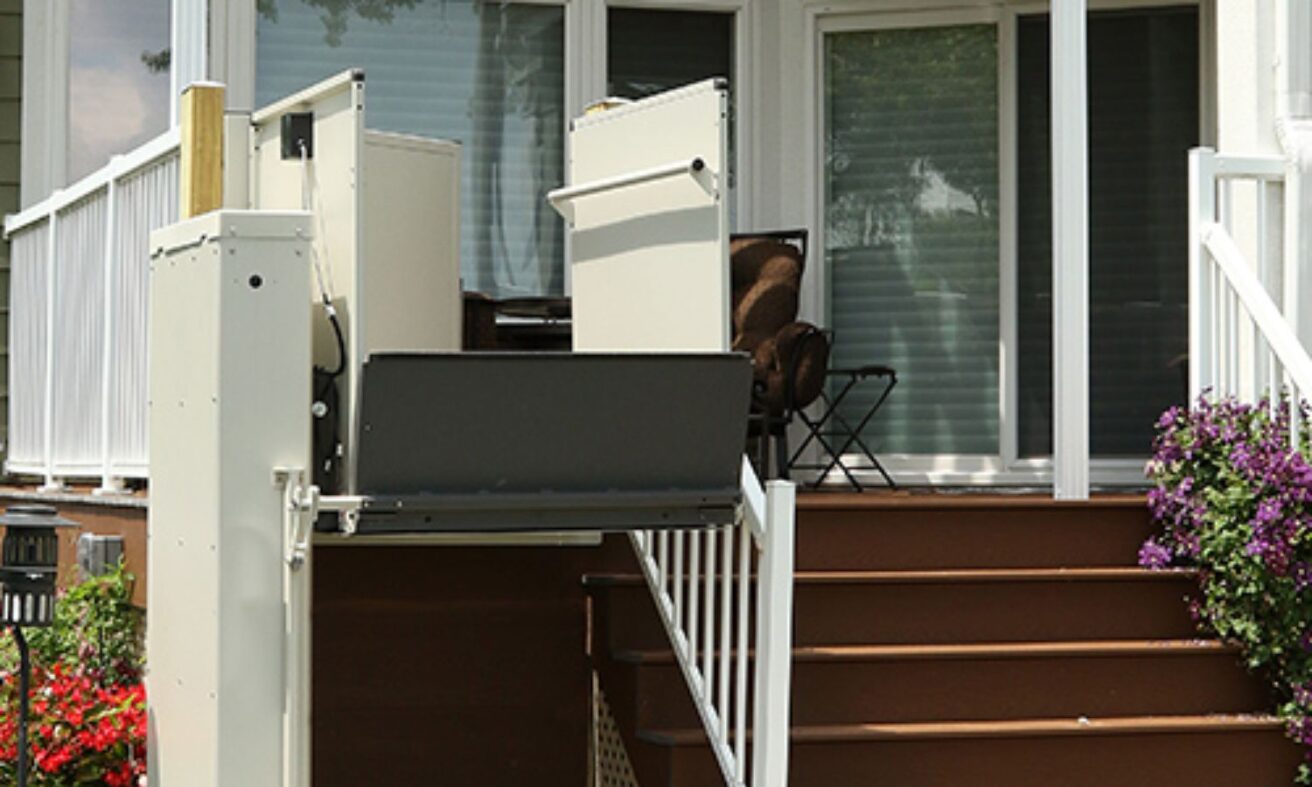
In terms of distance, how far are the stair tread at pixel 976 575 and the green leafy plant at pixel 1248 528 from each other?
0.16ft

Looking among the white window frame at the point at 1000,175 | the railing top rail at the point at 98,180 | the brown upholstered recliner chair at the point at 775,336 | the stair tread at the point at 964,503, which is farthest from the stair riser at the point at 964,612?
the white window frame at the point at 1000,175

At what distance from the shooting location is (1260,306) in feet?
21.4

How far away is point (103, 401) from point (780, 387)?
2.37m

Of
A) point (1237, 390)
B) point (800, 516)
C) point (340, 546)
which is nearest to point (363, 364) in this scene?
point (340, 546)

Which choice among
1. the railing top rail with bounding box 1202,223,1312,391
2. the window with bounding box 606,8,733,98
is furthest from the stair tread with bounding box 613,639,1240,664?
the window with bounding box 606,8,733,98

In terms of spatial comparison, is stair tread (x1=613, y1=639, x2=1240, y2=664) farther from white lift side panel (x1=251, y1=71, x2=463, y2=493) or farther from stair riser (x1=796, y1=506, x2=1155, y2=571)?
white lift side panel (x1=251, y1=71, x2=463, y2=493)

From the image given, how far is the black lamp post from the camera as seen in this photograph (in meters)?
5.27

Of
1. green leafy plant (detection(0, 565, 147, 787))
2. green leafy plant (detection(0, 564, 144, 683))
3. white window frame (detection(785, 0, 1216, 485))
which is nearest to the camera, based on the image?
green leafy plant (detection(0, 565, 147, 787))

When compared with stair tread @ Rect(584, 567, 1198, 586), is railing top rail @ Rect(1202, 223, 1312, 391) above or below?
above

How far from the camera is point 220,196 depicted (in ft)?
17.4

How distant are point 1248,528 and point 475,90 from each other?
141 inches

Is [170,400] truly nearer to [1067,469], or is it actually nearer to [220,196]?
[220,196]

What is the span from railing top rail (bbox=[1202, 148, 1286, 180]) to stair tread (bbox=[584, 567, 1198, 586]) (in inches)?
50.3

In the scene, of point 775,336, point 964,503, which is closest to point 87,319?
point 775,336
